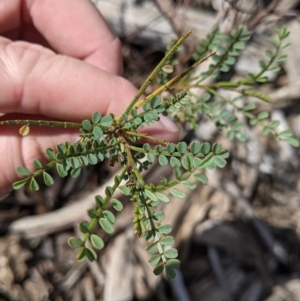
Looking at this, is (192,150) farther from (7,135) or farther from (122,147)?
(7,135)

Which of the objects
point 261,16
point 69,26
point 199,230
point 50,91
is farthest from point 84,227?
point 199,230

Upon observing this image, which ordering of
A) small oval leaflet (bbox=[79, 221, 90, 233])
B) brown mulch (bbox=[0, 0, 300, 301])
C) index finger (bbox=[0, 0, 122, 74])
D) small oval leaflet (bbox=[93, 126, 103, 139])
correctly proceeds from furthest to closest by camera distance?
brown mulch (bbox=[0, 0, 300, 301]) → index finger (bbox=[0, 0, 122, 74]) → small oval leaflet (bbox=[93, 126, 103, 139]) → small oval leaflet (bbox=[79, 221, 90, 233])

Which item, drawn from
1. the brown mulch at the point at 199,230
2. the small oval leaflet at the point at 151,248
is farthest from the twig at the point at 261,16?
the small oval leaflet at the point at 151,248

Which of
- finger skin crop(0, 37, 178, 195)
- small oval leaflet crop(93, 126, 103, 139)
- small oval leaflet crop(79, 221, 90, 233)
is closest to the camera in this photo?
small oval leaflet crop(79, 221, 90, 233)

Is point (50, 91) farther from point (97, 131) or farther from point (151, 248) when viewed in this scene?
point (151, 248)

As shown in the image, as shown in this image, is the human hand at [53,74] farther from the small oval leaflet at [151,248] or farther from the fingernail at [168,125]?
the small oval leaflet at [151,248]

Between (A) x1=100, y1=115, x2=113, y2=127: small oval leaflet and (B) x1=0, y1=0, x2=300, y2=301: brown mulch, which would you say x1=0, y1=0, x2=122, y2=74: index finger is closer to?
(B) x1=0, y1=0, x2=300, y2=301: brown mulch

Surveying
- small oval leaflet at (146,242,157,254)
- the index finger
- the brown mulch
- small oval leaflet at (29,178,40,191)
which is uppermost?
the index finger

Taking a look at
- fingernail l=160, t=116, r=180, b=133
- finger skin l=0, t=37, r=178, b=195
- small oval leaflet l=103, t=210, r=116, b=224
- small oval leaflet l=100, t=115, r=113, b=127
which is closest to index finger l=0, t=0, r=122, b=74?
finger skin l=0, t=37, r=178, b=195
